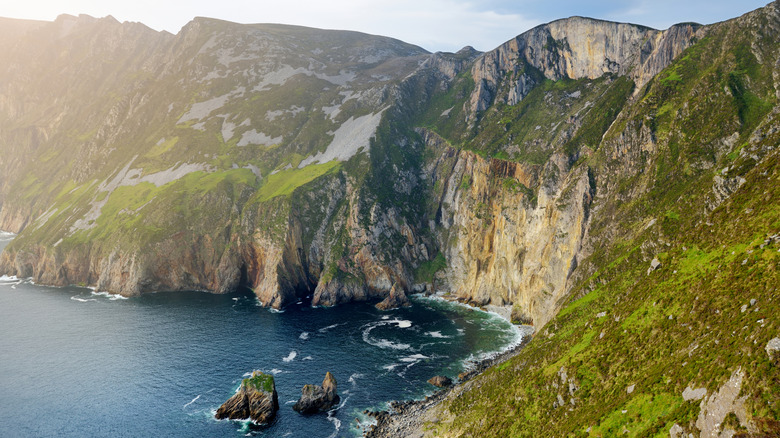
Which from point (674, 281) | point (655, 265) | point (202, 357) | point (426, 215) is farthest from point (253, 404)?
point (426, 215)

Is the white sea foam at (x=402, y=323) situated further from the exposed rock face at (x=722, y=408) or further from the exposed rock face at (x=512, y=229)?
the exposed rock face at (x=722, y=408)

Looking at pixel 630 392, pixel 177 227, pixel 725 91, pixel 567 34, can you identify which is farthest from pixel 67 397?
pixel 567 34

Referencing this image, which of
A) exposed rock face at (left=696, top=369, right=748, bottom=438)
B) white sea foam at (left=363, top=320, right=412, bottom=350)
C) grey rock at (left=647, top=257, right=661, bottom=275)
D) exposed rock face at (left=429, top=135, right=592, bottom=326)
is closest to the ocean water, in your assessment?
white sea foam at (left=363, top=320, right=412, bottom=350)

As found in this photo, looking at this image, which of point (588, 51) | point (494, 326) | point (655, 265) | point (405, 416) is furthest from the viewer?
point (588, 51)

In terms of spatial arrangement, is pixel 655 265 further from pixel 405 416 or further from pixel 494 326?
pixel 494 326

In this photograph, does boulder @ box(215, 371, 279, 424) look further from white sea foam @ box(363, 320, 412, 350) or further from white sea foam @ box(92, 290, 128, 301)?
white sea foam @ box(92, 290, 128, 301)

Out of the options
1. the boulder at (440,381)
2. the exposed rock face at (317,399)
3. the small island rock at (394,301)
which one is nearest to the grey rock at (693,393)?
the boulder at (440,381)
